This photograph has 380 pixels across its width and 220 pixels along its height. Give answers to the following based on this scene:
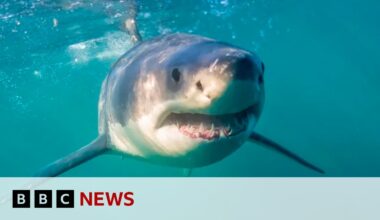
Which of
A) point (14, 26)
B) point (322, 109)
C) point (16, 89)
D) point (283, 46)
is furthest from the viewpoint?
point (322, 109)

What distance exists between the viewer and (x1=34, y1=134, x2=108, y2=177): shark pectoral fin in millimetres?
5504

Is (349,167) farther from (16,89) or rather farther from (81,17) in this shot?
(16,89)

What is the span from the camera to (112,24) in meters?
17.9

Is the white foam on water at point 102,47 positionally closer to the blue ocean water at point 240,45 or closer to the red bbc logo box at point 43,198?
the blue ocean water at point 240,45

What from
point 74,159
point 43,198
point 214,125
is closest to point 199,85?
point 214,125

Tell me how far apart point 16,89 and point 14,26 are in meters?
15.6

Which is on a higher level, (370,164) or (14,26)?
(14,26)

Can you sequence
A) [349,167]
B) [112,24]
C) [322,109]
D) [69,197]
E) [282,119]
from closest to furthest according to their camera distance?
[69,197]
[112,24]
[349,167]
[282,119]
[322,109]

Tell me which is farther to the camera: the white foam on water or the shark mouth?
the white foam on water

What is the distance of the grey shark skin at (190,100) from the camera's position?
2.84m

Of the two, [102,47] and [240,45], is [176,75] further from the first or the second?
[240,45]

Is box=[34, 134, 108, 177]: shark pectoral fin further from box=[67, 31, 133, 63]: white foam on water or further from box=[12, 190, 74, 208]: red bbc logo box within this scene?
box=[67, 31, 133, 63]: white foam on water

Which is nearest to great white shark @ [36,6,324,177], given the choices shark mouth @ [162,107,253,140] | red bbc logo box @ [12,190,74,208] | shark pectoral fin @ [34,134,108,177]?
shark mouth @ [162,107,253,140]

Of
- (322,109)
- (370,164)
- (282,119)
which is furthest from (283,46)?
(322,109)
